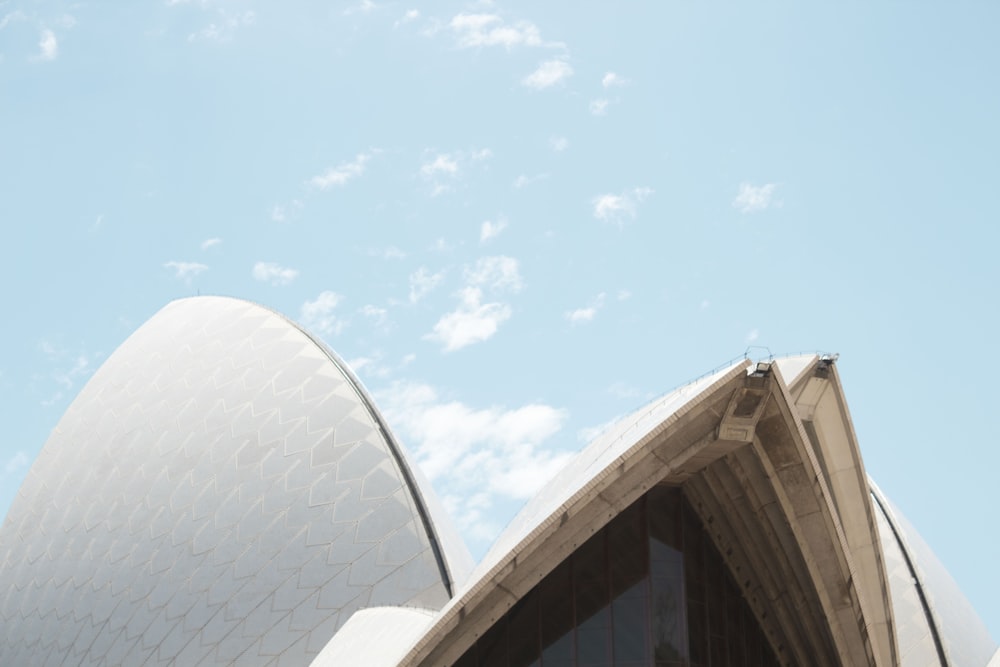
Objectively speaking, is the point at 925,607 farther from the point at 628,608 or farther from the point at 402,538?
the point at 402,538

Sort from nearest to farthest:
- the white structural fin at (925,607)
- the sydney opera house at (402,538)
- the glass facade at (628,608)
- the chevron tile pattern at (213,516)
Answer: the sydney opera house at (402,538) → the glass facade at (628,608) → the white structural fin at (925,607) → the chevron tile pattern at (213,516)

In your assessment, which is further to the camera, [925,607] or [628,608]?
[925,607]

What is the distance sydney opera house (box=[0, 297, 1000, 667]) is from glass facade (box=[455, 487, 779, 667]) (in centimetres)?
3

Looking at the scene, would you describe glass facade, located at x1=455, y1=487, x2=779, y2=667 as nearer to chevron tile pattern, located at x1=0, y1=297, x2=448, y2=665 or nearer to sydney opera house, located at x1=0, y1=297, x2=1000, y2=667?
sydney opera house, located at x1=0, y1=297, x2=1000, y2=667

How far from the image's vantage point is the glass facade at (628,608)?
1817 cm

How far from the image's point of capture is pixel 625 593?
18453mm

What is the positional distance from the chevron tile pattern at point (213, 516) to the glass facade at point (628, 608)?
6.47 meters

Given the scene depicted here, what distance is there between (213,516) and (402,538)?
491 centimetres

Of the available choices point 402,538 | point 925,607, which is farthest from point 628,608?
point 925,607

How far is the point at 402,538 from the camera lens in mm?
25688

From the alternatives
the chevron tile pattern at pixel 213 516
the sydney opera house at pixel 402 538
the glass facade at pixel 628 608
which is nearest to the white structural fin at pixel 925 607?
the sydney opera house at pixel 402 538

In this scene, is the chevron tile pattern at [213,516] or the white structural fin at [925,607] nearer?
the white structural fin at [925,607]

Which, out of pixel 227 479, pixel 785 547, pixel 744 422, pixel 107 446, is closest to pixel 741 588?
pixel 785 547

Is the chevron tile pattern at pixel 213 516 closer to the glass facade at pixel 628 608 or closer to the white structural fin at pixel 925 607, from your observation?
the glass facade at pixel 628 608
